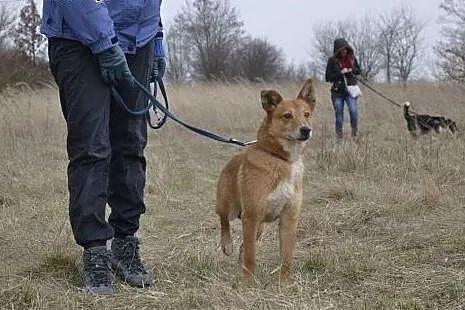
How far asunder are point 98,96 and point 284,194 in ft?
3.63

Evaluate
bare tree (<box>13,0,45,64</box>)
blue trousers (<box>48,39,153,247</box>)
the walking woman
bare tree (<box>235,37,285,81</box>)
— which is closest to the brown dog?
blue trousers (<box>48,39,153,247</box>)

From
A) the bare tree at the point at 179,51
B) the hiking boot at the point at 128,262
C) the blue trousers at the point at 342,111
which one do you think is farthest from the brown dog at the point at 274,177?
the bare tree at the point at 179,51

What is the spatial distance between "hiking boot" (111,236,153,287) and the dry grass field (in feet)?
0.31

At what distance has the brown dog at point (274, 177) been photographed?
3.58 m

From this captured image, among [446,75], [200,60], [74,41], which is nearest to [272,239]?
[74,41]

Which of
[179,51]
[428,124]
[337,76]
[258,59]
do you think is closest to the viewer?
[428,124]

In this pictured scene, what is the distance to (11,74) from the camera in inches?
477

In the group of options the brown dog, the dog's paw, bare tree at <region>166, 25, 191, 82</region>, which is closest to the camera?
the brown dog

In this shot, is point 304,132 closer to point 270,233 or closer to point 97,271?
point 97,271

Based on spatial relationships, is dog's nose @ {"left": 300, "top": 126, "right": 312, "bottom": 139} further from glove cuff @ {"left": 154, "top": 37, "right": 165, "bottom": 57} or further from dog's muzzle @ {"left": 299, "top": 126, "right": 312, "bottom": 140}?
glove cuff @ {"left": 154, "top": 37, "right": 165, "bottom": 57}

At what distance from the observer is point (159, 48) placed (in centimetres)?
397

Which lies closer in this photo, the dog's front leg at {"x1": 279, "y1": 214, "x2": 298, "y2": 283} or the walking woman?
the dog's front leg at {"x1": 279, "y1": 214, "x2": 298, "y2": 283}

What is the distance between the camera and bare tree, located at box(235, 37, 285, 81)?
154 feet

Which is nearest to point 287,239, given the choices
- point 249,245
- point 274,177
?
point 249,245
